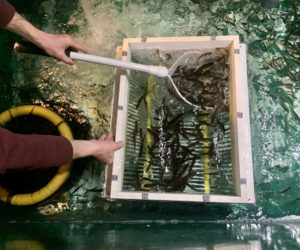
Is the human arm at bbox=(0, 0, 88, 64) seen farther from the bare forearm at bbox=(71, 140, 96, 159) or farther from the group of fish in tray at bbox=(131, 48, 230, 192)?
the group of fish in tray at bbox=(131, 48, 230, 192)

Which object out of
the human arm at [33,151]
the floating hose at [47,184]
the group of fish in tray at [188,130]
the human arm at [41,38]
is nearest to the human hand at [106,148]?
the human arm at [33,151]

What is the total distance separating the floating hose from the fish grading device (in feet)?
1.70

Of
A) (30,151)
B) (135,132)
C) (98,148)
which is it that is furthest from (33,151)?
(135,132)

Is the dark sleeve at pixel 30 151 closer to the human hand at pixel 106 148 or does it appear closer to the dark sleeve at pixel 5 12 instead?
the human hand at pixel 106 148

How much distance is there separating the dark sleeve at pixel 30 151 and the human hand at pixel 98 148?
0.62 feet

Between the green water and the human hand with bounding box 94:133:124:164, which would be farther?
the green water

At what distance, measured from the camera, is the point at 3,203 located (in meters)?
2.94

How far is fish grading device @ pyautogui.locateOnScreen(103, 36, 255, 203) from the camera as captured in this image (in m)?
2.40

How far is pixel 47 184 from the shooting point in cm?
266

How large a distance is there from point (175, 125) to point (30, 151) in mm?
1403

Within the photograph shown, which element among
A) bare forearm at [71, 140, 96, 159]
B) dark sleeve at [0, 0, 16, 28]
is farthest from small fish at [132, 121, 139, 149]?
dark sleeve at [0, 0, 16, 28]

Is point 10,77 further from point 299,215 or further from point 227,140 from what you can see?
point 299,215

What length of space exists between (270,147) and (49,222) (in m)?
2.37

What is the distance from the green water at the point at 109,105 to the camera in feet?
8.55
